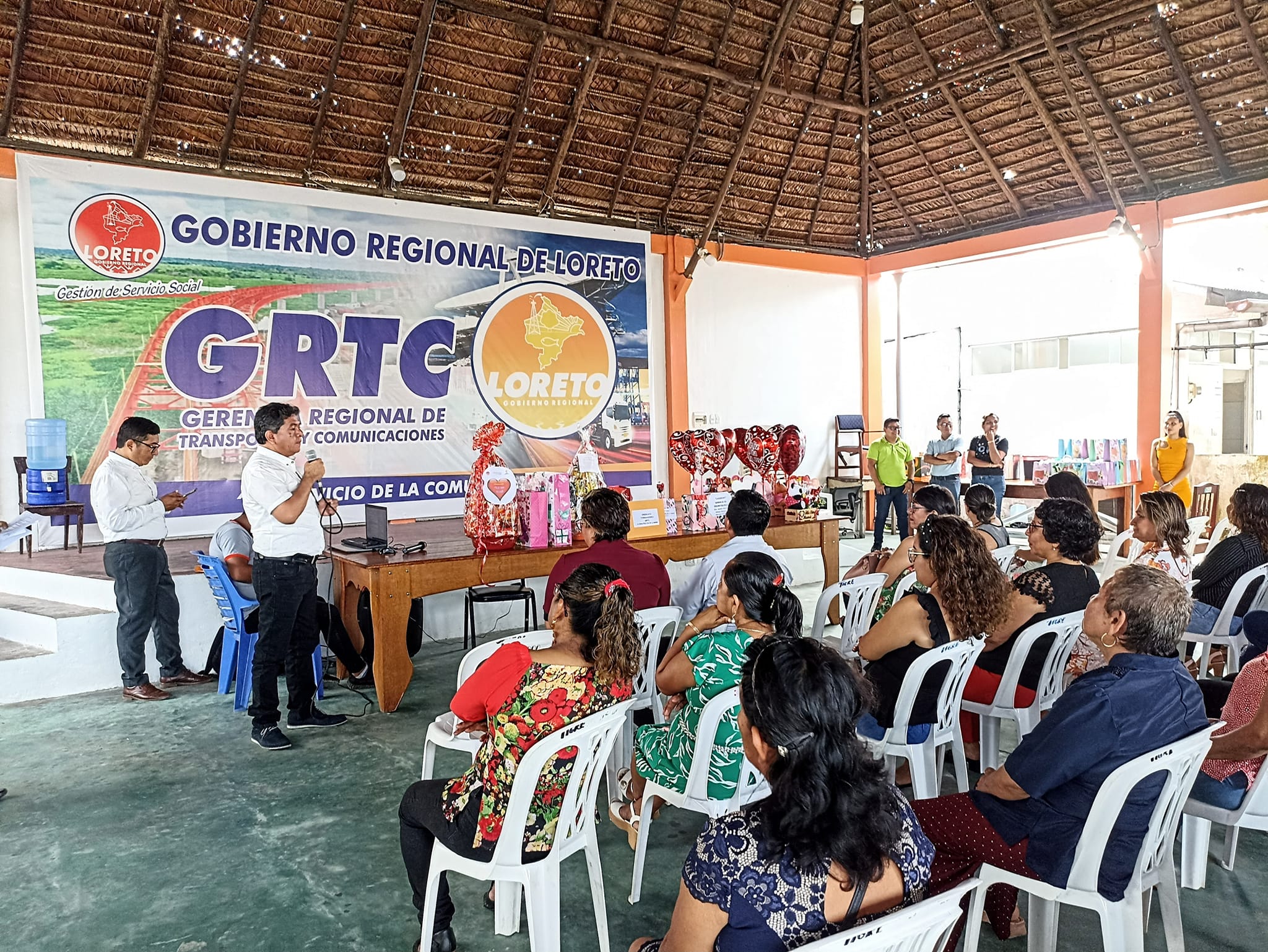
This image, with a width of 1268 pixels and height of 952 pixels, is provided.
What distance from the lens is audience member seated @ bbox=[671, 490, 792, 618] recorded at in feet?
12.3

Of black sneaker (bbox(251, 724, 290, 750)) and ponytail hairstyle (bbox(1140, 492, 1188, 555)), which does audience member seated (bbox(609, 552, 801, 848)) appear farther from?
ponytail hairstyle (bbox(1140, 492, 1188, 555))

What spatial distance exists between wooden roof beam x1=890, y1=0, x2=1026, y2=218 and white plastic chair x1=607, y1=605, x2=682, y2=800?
7303 millimetres

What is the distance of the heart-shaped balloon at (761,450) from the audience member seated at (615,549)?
91.8 inches

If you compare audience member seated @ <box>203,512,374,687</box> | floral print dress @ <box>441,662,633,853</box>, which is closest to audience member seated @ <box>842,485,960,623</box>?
floral print dress @ <box>441,662,633,853</box>

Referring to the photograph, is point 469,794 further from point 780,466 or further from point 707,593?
point 780,466

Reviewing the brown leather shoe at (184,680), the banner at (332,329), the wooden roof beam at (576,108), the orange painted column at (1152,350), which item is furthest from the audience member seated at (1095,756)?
the orange painted column at (1152,350)

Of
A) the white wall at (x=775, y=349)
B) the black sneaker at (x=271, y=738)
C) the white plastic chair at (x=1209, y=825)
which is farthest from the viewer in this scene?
the white wall at (x=775, y=349)

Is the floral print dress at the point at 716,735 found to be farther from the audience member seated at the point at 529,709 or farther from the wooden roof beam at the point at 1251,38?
the wooden roof beam at the point at 1251,38

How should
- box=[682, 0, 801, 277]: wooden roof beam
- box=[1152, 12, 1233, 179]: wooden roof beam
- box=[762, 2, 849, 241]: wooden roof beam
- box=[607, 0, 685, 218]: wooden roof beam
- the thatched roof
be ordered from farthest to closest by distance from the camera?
box=[762, 2, 849, 241]: wooden roof beam < box=[682, 0, 801, 277]: wooden roof beam < box=[607, 0, 685, 218]: wooden roof beam < box=[1152, 12, 1233, 179]: wooden roof beam < the thatched roof

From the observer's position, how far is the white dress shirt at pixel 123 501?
4.46 metres

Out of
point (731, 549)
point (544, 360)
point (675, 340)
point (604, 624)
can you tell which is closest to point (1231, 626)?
point (731, 549)

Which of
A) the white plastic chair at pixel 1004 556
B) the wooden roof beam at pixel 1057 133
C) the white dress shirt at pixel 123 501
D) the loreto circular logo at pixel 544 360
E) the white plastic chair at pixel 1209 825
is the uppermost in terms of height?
the wooden roof beam at pixel 1057 133

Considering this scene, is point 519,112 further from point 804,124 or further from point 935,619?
point 935,619

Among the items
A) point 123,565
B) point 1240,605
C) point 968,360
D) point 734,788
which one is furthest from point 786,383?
point 734,788
